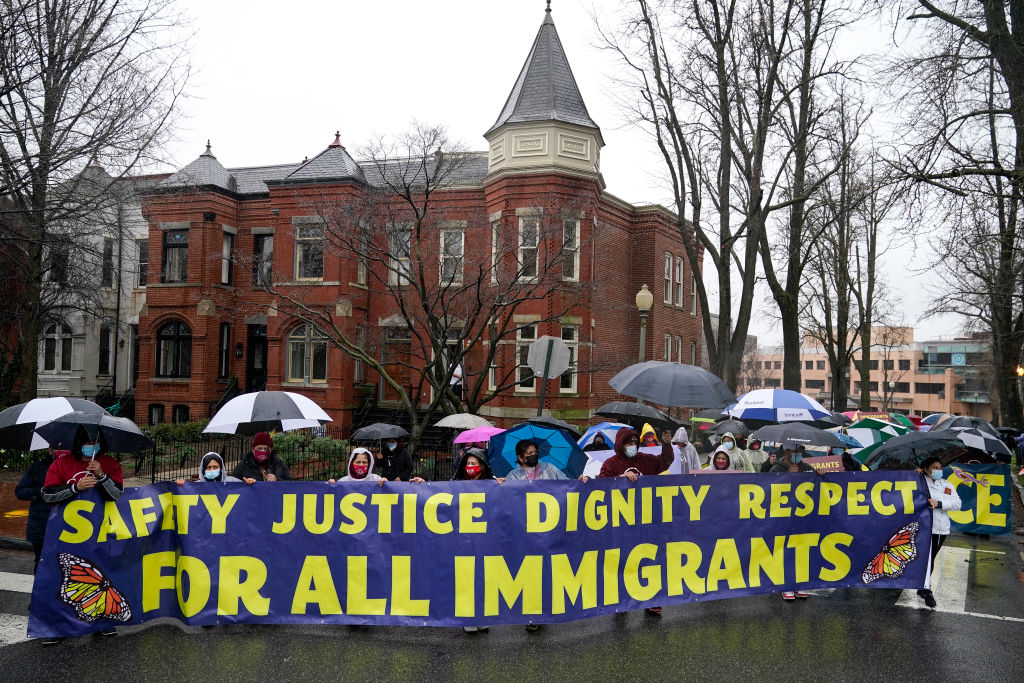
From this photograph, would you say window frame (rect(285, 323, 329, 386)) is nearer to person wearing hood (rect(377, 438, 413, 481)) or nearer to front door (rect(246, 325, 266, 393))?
front door (rect(246, 325, 266, 393))

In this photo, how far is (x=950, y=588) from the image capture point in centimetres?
827

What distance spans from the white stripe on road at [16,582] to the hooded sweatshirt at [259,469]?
2400 mm

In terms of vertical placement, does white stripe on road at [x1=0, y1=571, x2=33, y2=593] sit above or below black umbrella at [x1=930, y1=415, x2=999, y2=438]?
below

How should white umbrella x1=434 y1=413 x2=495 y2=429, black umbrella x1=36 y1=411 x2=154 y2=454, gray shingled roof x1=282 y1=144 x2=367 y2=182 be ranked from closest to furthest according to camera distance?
black umbrella x1=36 y1=411 x2=154 y2=454 < white umbrella x1=434 y1=413 x2=495 y2=429 < gray shingled roof x1=282 y1=144 x2=367 y2=182

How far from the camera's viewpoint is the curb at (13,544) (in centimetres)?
937

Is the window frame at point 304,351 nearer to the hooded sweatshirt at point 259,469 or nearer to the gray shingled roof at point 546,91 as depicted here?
the gray shingled roof at point 546,91

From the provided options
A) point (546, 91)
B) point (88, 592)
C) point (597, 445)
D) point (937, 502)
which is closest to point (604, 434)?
point (597, 445)

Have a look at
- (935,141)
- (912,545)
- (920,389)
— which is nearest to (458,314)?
(935,141)

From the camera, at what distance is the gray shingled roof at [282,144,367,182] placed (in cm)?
2400

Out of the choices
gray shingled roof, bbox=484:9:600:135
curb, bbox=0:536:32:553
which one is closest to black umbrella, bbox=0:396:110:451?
curb, bbox=0:536:32:553

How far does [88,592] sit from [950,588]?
28.7ft

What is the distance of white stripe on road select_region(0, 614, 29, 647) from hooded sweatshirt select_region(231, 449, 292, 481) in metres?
2.12

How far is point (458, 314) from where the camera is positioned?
855 inches

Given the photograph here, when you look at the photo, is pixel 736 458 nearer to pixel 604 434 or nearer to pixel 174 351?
pixel 604 434
